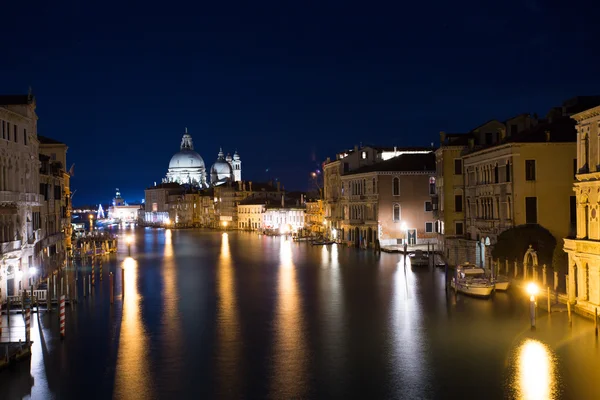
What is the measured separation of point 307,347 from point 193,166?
6456 inches

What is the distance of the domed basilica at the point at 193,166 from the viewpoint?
170m

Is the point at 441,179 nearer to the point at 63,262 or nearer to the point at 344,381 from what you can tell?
the point at 63,262

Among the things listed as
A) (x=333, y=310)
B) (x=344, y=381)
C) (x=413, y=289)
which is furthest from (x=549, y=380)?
(x=413, y=289)

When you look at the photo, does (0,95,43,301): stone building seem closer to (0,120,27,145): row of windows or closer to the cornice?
(0,120,27,145): row of windows

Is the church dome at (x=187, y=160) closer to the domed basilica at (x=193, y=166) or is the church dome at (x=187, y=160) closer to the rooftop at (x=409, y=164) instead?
the domed basilica at (x=193, y=166)

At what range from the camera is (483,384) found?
15516 mm

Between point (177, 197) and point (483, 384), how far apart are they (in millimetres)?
147914

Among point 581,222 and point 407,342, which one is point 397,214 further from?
point 407,342

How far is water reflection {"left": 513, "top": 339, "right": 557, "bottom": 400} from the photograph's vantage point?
14.8 m

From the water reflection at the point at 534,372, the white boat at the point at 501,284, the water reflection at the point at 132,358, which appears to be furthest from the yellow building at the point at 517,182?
the water reflection at the point at 132,358

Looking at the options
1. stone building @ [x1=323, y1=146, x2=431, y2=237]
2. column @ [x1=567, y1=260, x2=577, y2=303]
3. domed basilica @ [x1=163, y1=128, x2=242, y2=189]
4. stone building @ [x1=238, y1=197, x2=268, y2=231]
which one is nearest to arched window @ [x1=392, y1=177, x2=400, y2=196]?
stone building @ [x1=323, y1=146, x2=431, y2=237]

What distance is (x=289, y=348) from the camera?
753 inches

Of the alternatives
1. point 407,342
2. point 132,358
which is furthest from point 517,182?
point 132,358

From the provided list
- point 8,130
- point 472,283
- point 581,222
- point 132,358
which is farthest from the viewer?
point 472,283
